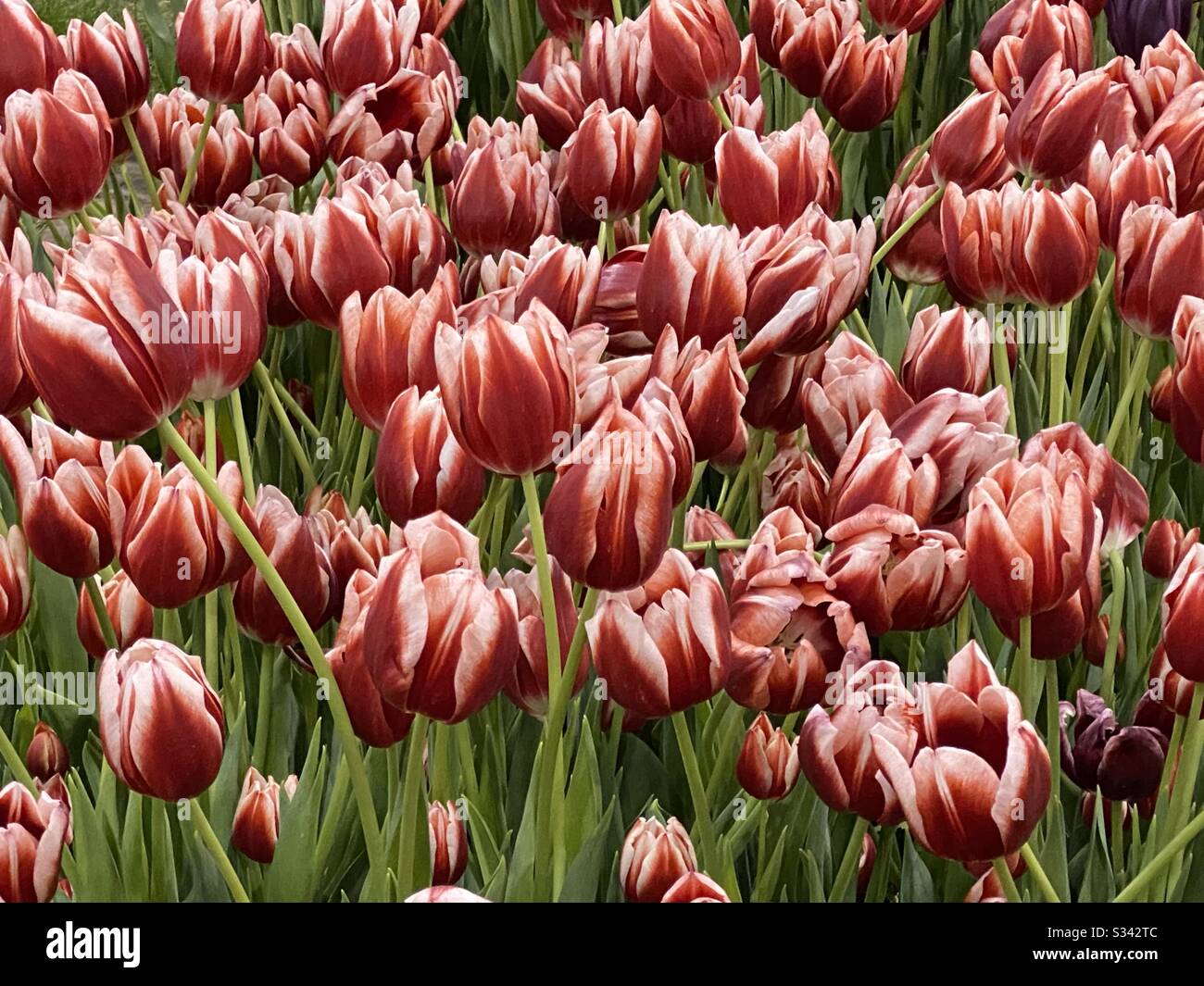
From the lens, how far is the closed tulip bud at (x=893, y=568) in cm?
61

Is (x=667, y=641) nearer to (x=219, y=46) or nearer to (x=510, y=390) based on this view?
(x=510, y=390)

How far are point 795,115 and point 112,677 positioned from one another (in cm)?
136

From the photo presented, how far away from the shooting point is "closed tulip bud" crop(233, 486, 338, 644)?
68 cm

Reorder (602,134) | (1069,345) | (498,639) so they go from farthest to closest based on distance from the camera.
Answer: (1069,345) < (602,134) < (498,639)

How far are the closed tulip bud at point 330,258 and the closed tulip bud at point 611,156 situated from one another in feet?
0.64

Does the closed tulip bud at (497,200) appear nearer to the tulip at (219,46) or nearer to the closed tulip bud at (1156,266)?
the tulip at (219,46)

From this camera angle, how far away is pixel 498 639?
54 centimetres

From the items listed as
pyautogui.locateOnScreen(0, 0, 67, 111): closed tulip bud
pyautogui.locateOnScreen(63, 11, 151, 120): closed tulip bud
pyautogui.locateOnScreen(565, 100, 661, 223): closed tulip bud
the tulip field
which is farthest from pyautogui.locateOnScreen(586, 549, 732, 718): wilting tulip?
pyautogui.locateOnScreen(63, 11, 151, 120): closed tulip bud

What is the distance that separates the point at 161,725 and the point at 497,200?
52 centimetres

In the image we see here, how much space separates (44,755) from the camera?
0.78 m

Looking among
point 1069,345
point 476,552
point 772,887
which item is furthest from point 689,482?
point 1069,345

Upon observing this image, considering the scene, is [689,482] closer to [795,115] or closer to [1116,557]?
[1116,557]

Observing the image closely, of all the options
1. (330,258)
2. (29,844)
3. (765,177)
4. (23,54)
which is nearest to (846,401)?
(765,177)
